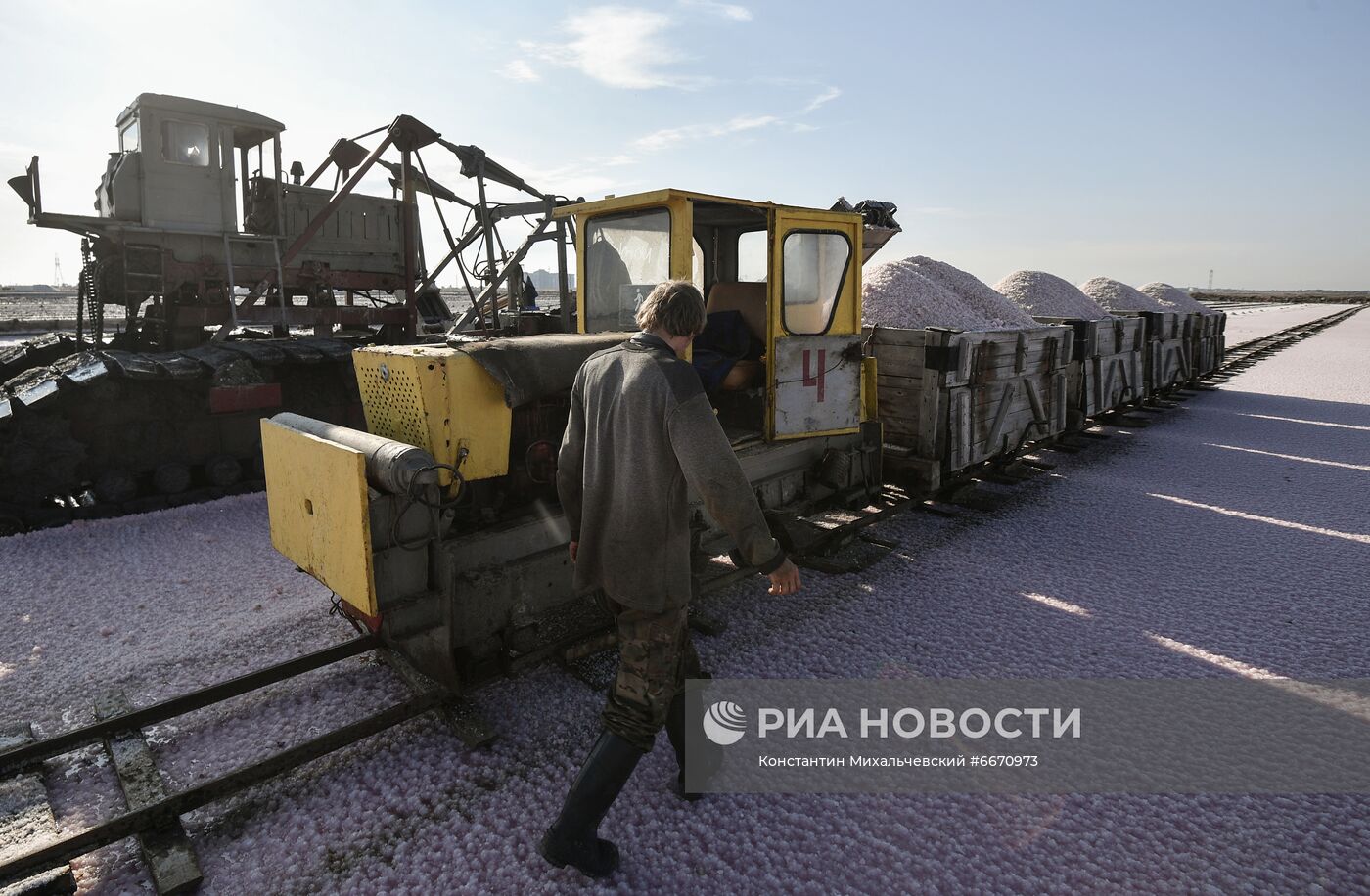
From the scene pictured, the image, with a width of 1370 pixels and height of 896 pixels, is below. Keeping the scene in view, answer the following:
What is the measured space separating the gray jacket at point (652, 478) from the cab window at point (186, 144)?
859 cm

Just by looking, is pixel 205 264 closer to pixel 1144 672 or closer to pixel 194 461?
pixel 194 461

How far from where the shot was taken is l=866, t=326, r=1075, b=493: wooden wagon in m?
6.73

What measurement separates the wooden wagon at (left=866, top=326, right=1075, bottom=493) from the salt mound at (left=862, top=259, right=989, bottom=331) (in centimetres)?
194

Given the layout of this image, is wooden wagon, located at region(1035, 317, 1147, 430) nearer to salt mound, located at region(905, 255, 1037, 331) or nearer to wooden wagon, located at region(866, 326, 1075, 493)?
salt mound, located at region(905, 255, 1037, 331)

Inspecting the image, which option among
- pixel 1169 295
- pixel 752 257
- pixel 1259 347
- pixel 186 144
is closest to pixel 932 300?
pixel 752 257

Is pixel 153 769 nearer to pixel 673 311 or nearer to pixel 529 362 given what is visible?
pixel 529 362

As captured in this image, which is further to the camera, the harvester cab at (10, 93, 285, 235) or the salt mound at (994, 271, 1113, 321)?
the salt mound at (994, 271, 1113, 321)

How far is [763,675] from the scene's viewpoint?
4008 millimetres

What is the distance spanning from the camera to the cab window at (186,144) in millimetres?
8688

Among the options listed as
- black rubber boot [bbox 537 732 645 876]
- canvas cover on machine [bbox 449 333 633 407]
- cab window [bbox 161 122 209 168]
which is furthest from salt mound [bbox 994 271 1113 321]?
black rubber boot [bbox 537 732 645 876]

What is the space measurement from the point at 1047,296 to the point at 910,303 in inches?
243

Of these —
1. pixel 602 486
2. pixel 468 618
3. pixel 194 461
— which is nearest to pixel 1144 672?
pixel 602 486

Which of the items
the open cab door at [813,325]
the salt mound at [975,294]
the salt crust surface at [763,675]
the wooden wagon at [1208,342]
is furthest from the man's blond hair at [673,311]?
the wooden wagon at [1208,342]

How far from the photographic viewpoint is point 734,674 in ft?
13.2
